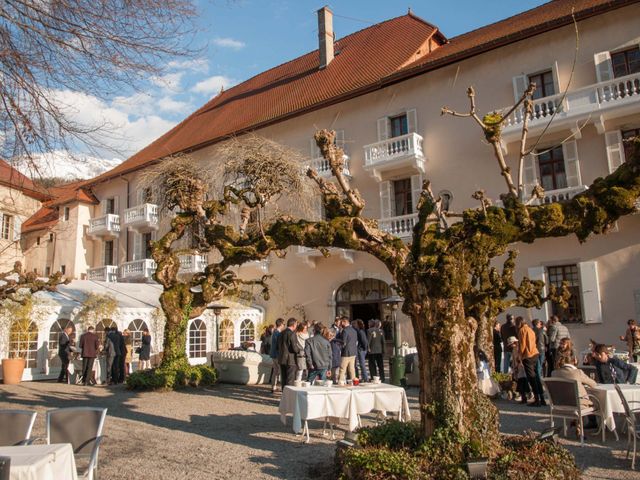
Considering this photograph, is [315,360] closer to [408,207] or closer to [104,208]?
[408,207]

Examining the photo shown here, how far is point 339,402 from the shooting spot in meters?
8.14

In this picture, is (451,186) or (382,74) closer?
(451,186)

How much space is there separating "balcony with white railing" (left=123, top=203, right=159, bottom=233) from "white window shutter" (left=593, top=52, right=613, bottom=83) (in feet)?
65.9

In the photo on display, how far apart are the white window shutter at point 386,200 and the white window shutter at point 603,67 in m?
7.99

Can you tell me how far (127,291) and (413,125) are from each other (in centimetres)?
1295

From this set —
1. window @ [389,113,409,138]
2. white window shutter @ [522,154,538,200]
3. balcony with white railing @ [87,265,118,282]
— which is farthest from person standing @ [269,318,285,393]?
balcony with white railing @ [87,265,118,282]

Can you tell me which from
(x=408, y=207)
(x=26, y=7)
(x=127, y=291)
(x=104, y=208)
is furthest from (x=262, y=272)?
(x=26, y=7)

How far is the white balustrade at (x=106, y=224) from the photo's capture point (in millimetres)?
30531

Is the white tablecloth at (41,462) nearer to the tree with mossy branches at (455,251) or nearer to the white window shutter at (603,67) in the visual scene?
the tree with mossy branches at (455,251)

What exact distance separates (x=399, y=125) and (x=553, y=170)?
20.6 ft

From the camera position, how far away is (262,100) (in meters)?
28.4

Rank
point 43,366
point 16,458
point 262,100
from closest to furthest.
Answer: point 16,458 < point 43,366 < point 262,100

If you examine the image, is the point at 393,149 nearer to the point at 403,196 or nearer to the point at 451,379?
the point at 403,196

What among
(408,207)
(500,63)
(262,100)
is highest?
(262,100)
